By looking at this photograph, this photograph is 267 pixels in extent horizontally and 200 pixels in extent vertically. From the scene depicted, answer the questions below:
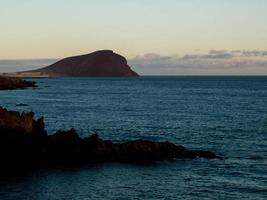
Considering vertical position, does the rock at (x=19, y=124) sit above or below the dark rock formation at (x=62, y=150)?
above

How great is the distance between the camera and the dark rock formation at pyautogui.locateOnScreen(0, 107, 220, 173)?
1898 inches

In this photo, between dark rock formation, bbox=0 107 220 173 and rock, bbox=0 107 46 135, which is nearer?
dark rock formation, bbox=0 107 220 173

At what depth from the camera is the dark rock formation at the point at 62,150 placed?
48219 mm

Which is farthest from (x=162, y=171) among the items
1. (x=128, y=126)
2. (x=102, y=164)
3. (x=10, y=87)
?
(x=10, y=87)

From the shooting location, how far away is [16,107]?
360ft

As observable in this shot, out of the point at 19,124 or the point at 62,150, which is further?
the point at 19,124

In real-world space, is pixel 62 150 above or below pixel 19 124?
below

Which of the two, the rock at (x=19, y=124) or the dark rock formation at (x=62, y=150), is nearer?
the dark rock formation at (x=62, y=150)

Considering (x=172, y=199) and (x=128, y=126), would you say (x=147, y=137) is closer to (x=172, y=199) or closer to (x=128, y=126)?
(x=128, y=126)

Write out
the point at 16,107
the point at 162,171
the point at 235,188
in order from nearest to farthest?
the point at 235,188 → the point at 162,171 → the point at 16,107

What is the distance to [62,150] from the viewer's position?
5031 centimetres

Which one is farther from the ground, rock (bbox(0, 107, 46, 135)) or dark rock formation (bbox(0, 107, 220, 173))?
rock (bbox(0, 107, 46, 135))

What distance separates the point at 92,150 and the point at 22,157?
6517 mm

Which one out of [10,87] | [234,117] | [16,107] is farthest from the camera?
[10,87]
